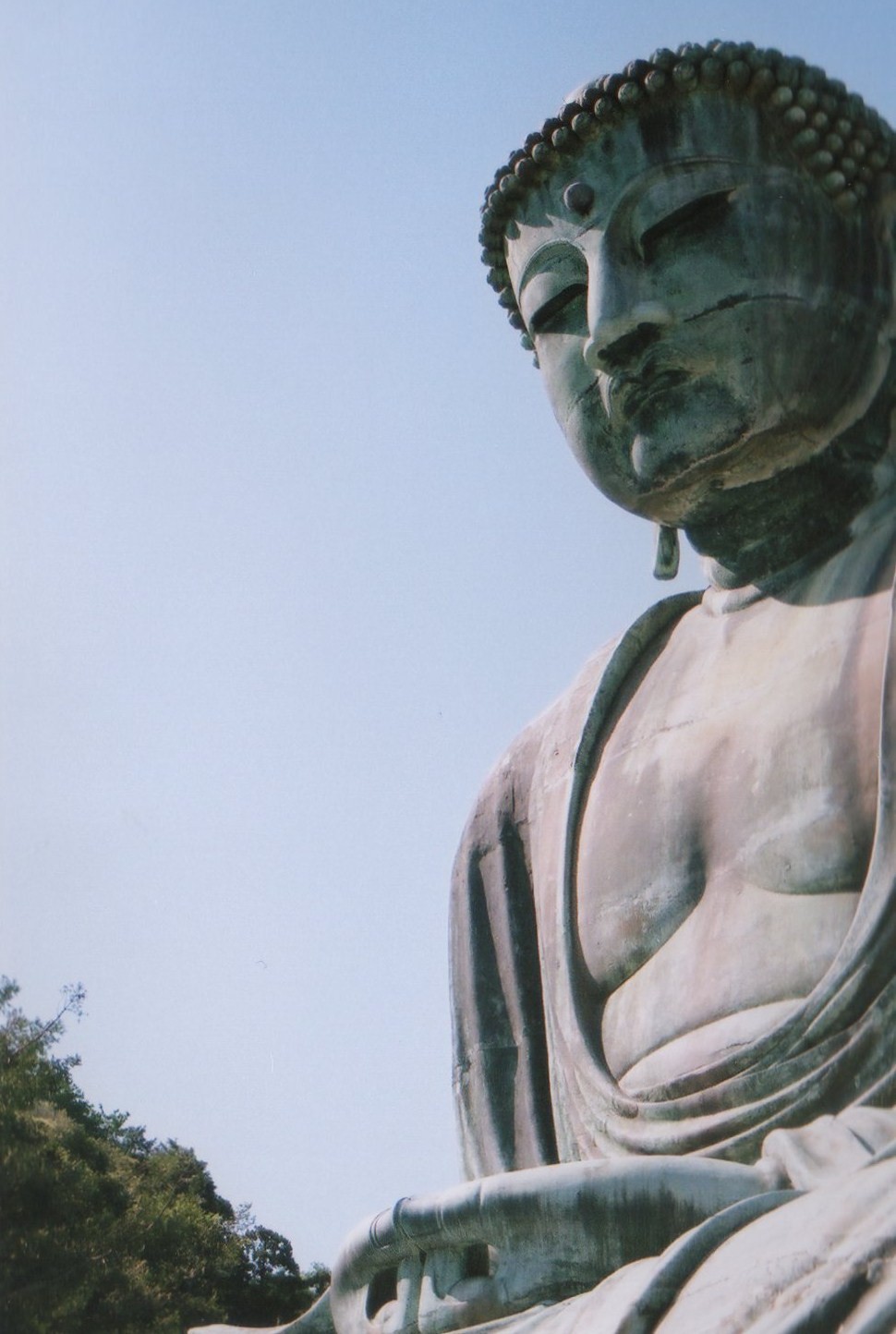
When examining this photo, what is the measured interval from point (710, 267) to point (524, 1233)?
107 inches

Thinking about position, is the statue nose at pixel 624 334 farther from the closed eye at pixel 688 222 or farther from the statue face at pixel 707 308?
the closed eye at pixel 688 222

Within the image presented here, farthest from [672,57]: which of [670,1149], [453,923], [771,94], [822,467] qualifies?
[670,1149]

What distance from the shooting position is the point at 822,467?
5711 millimetres

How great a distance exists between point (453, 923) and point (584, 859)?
0.69 metres

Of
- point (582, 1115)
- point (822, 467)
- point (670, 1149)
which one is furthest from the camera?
point (822, 467)

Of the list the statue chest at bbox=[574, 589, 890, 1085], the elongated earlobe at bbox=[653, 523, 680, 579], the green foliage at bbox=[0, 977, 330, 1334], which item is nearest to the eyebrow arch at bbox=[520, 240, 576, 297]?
the elongated earlobe at bbox=[653, 523, 680, 579]

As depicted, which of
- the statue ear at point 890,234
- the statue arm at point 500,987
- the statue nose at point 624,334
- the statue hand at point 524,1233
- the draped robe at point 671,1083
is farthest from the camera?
the statue ear at point 890,234

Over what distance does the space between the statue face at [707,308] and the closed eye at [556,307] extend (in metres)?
0.02

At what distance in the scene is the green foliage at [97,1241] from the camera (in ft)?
52.6

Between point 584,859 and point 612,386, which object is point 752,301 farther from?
point 584,859

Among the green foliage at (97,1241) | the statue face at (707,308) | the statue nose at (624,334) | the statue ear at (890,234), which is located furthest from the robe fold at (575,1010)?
the green foliage at (97,1241)

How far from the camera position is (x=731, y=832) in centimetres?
530

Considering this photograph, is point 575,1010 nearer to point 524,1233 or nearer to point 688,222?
point 524,1233

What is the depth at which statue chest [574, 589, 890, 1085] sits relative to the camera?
499 cm
